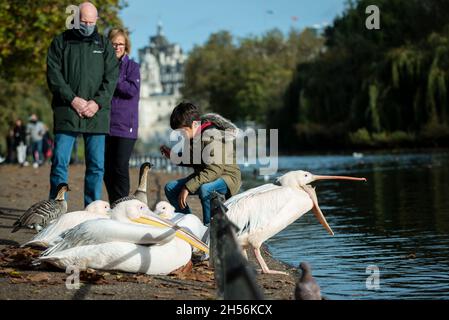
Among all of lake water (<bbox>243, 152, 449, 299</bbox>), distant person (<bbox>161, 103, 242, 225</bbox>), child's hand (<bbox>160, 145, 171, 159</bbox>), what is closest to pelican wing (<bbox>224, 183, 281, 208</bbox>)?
lake water (<bbox>243, 152, 449, 299</bbox>)

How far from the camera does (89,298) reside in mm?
6578

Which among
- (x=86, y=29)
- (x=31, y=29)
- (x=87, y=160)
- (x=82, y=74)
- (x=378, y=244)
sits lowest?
(x=378, y=244)

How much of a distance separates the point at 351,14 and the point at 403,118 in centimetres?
2185

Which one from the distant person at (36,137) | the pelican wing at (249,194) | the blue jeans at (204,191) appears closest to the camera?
the pelican wing at (249,194)

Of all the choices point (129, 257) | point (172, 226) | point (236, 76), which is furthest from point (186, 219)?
point (236, 76)

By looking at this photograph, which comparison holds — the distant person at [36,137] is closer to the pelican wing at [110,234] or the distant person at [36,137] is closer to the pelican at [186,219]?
the pelican at [186,219]

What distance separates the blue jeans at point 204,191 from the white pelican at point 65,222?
1.04m

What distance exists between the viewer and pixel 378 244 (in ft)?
36.1

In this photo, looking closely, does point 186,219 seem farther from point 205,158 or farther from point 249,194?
point 205,158

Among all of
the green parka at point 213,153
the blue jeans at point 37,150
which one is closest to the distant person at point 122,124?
the green parka at point 213,153

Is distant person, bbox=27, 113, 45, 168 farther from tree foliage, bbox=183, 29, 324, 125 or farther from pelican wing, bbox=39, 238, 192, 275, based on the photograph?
tree foliage, bbox=183, 29, 324, 125

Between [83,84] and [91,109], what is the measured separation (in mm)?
343

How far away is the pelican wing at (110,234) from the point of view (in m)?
7.48

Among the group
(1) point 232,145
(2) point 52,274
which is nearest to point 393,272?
(1) point 232,145
